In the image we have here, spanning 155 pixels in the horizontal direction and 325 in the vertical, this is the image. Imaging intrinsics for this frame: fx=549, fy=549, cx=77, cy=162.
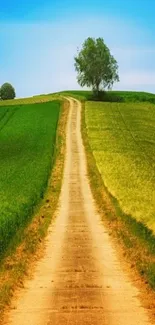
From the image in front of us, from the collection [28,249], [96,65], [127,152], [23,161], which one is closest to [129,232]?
[28,249]

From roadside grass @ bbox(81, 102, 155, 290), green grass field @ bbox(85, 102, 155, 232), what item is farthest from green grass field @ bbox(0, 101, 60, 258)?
green grass field @ bbox(85, 102, 155, 232)

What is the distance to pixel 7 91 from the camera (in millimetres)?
191875

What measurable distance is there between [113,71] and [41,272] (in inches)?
4540

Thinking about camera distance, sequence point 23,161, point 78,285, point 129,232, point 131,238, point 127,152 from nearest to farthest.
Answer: point 78,285, point 131,238, point 129,232, point 23,161, point 127,152

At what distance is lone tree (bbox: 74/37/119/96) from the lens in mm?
127812

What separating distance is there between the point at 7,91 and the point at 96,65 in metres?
70.5

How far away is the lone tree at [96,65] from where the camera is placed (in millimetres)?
127812

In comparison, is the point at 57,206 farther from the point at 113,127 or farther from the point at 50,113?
the point at 50,113

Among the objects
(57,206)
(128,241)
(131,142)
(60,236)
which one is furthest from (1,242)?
(131,142)

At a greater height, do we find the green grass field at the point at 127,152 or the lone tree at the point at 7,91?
the green grass field at the point at 127,152

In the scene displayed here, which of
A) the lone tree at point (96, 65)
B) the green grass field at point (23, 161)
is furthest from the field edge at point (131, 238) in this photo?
the lone tree at point (96, 65)

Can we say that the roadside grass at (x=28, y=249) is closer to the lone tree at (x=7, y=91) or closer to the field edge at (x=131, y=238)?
the field edge at (x=131, y=238)

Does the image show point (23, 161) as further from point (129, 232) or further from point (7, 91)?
point (7, 91)

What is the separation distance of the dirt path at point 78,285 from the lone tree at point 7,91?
169m
